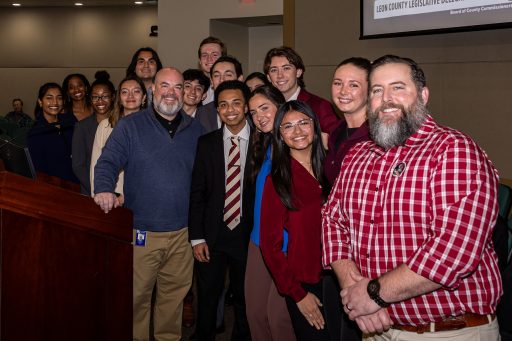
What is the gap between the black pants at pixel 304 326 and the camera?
8.09ft

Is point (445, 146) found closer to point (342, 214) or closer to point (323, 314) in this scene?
point (342, 214)

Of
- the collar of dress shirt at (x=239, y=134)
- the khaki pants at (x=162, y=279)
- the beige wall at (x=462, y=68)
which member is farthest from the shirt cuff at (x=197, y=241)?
the beige wall at (x=462, y=68)

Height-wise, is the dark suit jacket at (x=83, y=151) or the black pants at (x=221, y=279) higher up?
the dark suit jacket at (x=83, y=151)

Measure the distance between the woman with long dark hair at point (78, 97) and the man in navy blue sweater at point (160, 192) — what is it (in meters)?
1.87

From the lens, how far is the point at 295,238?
2453 mm

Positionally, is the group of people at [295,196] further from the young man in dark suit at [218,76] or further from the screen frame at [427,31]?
the screen frame at [427,31]

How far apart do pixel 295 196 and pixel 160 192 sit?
95 centimetres

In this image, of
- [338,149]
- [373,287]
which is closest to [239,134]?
[338,149]

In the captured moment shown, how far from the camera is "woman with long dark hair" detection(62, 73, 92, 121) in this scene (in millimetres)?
4955

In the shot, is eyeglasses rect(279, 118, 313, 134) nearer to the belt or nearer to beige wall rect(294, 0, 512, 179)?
the belt

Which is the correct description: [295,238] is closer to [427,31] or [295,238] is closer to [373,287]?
[373,287]

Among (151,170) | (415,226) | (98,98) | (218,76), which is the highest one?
(218,76)

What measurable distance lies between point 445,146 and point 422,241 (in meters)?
0.29

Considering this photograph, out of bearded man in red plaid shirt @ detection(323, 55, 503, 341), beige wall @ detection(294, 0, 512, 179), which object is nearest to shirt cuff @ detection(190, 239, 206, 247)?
bearded man in red plaid shirt @ detection(323, 55, 503, 341)
